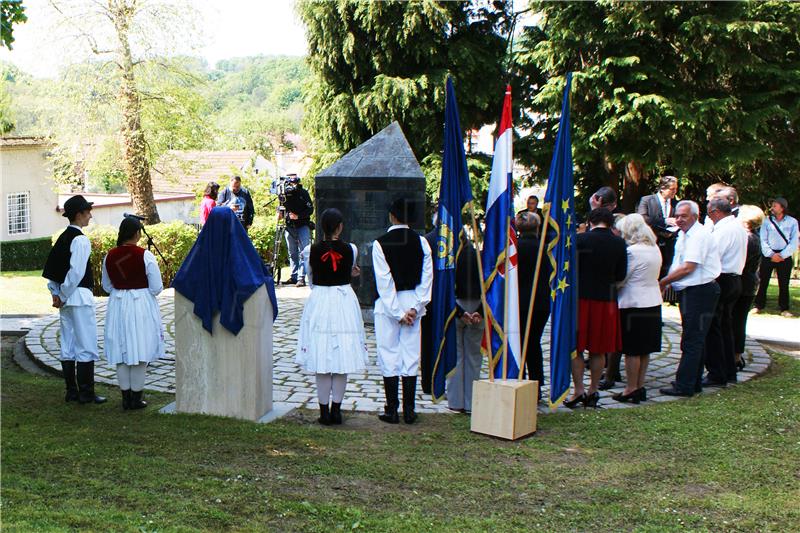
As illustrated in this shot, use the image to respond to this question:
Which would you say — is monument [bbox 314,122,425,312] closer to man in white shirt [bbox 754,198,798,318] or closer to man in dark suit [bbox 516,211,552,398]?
man in dark suit [bbox 516,211,552,398]

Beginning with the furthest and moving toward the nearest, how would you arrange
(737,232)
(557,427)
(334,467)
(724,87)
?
(724,87) < (737,232) < (557,427) < (334,467)

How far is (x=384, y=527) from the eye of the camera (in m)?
4.46

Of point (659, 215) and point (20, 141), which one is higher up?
point (20, 141)

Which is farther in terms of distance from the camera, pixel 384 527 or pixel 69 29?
pixel 69 29

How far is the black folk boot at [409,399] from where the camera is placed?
6801 millimetres

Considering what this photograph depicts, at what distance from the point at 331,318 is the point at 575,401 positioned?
254cm

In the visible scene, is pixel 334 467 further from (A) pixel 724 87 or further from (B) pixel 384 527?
(A) pixel 724 87

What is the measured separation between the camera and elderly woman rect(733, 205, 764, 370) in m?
8.94

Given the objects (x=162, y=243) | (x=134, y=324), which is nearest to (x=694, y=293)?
(x=134, y=324)

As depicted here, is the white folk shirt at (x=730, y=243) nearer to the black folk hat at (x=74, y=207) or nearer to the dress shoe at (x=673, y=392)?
the dress shoe at (x=673, y=392)

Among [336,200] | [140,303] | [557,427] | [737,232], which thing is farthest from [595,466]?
[336,200]

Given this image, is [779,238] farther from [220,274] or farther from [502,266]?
[220,274]

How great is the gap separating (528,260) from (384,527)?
3.41 metres

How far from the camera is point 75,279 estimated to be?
7.05 m
